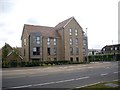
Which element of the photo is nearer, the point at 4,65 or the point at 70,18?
the point at 4,65

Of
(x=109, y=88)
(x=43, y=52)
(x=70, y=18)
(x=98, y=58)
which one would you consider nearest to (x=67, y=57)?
(x=43, y=52)

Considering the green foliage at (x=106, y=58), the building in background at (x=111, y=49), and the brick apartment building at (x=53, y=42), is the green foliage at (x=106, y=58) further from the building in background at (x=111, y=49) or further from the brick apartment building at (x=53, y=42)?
the building in background at (x=111, y=49)

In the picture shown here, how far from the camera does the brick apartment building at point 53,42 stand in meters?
47.4

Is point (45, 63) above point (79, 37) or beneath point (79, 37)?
beneath

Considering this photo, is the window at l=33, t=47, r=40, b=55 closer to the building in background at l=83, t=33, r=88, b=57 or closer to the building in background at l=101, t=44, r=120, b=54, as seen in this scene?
the building in background at l=83, t=33, r=88, b=57

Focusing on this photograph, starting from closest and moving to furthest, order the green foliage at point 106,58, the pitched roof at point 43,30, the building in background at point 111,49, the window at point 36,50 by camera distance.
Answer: the window at point 36,50 < the pitched roof at point 43,30 < the green foliage at point 106,58 < the building in background at point 111,49

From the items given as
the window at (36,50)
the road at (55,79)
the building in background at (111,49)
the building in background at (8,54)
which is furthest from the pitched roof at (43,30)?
the building in background at (111,49)

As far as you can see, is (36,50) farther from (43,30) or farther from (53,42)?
(43,30)

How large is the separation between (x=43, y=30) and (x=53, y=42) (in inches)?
173

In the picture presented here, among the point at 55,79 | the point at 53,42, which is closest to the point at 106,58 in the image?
the point at 53,42

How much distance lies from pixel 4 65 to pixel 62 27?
63.1 feet

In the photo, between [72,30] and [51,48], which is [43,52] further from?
[72,30]

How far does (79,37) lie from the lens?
53.1 meters

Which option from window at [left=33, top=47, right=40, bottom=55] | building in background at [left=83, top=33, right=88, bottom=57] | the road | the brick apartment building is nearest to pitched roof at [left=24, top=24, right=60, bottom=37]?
the brick apartment building
